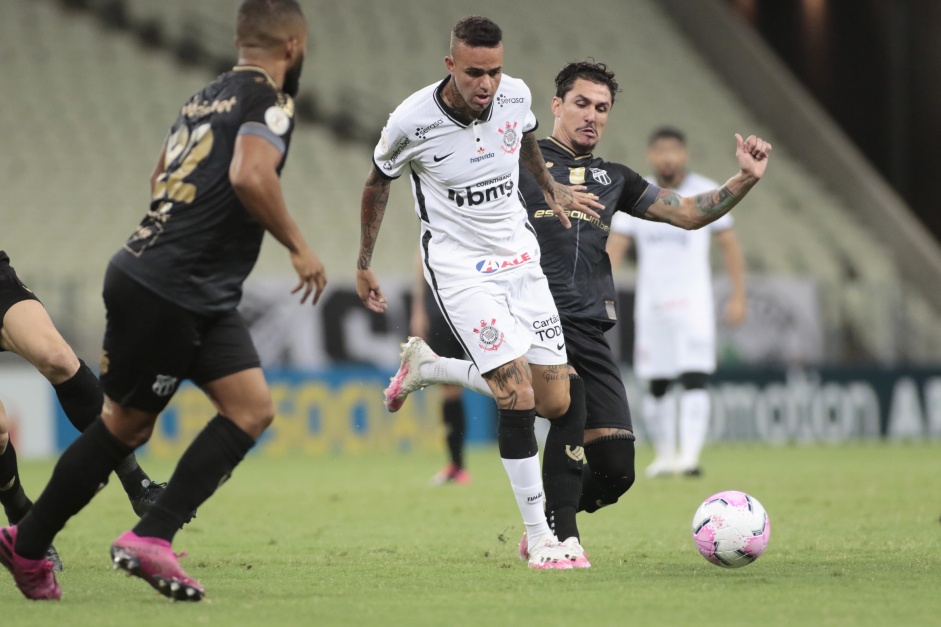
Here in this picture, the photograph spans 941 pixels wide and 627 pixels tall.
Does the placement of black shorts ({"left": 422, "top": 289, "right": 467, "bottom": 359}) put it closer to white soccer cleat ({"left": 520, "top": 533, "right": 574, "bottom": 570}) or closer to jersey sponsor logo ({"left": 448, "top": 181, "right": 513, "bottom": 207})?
jersey sponsor logo ({"left": 448, "top": 181, "right": 513, "bottom": 207})

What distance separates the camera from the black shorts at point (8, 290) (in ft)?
19.0

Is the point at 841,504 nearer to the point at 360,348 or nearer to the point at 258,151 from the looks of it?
the point at 258,151

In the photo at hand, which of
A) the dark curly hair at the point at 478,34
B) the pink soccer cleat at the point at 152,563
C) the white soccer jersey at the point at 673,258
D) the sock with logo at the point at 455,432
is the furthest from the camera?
the white soccer jersey at the point at 673,258

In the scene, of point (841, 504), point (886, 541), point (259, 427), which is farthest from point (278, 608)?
point (841, 504)

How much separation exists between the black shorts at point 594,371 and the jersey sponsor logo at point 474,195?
0.86 meters

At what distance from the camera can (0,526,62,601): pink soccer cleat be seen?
474 cm

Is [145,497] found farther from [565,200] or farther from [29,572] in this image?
[565,200]

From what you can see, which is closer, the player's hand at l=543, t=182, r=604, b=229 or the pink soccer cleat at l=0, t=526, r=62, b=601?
the pink soccer cleat at l=0, t=526, r=62, b=601

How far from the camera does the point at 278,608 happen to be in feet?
15.0

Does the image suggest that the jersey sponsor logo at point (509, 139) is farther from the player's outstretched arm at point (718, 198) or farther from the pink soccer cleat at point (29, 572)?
the pink soccer cleat at point (29, 572)

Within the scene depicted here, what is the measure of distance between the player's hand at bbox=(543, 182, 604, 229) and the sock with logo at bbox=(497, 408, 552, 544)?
0.95m

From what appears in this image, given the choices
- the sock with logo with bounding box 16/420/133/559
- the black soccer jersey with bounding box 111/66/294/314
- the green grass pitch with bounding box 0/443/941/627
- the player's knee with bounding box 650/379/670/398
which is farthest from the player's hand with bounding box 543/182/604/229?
the player's knee with bounding box 650/379/670/398

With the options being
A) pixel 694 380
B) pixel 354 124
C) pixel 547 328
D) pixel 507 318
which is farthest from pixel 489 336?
pixel 354 124

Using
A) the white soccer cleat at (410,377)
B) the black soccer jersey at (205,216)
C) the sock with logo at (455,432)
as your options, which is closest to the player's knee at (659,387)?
the sock with logo at (455,432)
